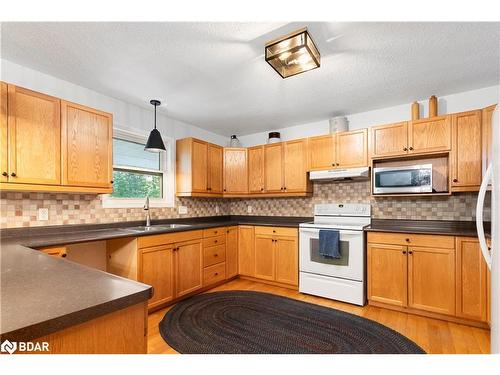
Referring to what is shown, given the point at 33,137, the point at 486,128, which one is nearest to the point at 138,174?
the point at 33,137

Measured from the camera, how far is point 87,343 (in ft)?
2.34

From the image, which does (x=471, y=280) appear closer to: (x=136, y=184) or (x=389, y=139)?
(x=389, y=139)

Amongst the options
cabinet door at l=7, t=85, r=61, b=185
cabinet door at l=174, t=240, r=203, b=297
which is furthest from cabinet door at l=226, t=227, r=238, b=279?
cabinet door at l=7, t=85, r=61, b=185

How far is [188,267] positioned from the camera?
9.78 ft

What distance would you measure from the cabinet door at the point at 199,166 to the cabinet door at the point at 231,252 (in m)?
0.73

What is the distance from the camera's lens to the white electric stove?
2789mm

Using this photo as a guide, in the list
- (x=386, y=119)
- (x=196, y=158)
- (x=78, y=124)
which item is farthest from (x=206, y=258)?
(x=386, y=119)

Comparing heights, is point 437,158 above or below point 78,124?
below

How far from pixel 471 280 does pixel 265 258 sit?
7.17 ft

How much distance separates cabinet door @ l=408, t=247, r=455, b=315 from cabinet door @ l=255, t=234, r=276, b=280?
5.24ft

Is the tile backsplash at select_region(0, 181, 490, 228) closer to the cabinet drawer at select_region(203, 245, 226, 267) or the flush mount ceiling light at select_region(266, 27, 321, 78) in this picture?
the cabinet drawer at select_region(203, 245, 226, 267)

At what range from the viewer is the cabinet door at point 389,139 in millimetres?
2850
